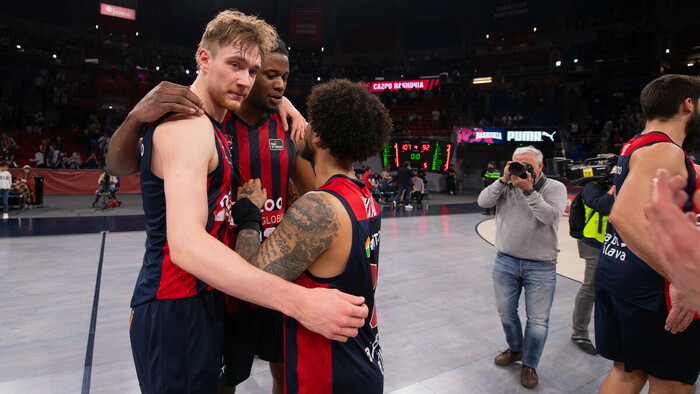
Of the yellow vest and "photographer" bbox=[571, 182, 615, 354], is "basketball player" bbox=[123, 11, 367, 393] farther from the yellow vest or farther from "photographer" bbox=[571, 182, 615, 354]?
the yellow vest

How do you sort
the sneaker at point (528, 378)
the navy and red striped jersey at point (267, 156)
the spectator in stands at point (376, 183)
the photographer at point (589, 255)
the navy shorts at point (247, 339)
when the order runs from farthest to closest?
1. the spectator in stands at point (376, 183)
2. the photographer at point (589, 255)
3. the sneaker at point (528, 378)
4. the navy and red striped jersey at point (267, 156)
5. the navy shorts at point (247, 339)

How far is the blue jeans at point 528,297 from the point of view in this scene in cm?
288

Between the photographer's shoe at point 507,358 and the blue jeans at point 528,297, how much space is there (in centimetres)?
4

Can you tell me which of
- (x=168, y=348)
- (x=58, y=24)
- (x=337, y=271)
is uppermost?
(x=58, y=24)

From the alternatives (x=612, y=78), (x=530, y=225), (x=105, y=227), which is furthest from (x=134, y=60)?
(x=612, y=78)

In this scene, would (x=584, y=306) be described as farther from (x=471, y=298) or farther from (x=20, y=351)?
(x=20, y=351)

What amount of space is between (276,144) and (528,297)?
226 cm

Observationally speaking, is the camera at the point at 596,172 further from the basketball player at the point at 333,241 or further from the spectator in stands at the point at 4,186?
the spectator in stands at the point at 4,186

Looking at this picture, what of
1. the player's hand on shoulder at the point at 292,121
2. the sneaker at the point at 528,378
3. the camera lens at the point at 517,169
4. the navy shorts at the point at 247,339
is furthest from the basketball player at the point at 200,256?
the sneaker at the point at 528,378

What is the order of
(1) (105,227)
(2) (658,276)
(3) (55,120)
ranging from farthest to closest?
(3) (55,120), (1) (105,227), (2) (658,276)

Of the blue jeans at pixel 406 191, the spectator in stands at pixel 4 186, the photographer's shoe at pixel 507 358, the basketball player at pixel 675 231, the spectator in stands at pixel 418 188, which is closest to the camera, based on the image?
the basketball player at pixel 675 231

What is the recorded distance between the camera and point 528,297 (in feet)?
9.77

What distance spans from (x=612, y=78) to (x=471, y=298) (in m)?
23.3

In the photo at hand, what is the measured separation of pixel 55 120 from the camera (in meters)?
18.9
